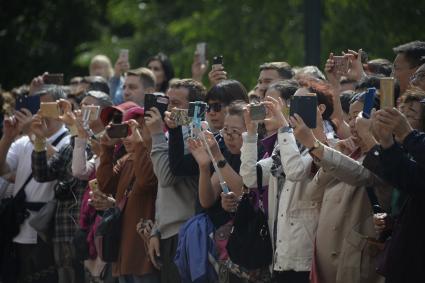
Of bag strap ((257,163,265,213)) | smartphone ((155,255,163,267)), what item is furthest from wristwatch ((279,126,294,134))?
smartphone ((155,255,163,267))

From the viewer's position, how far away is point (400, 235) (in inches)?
251

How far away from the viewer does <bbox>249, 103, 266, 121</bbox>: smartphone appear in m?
7.37

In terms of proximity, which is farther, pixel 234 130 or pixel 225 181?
pixel 234 130

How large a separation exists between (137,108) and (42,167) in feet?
4.07

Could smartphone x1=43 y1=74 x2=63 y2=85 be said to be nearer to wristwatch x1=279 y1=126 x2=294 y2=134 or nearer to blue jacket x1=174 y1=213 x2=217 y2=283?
blue jacket x1=174 y1=213 x2=217 y2=283

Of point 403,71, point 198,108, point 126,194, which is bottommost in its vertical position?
point 126,194

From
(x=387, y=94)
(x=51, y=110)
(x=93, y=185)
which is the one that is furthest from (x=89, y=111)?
(x=387, y=94)

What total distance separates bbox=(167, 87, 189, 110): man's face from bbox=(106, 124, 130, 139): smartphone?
0.42m

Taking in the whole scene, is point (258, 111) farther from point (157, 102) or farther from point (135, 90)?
point (135, 90)

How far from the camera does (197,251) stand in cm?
809

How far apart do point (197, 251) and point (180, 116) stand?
104 centimetres

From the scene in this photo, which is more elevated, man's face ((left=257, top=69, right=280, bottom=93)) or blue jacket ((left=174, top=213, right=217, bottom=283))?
man's face ((left=257, top=69, right=280, bottom=93))

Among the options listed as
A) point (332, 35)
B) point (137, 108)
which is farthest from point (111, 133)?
point (332, 35)

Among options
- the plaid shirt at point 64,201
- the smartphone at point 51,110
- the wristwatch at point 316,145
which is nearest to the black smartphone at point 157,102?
the smartphone at point 51,110
